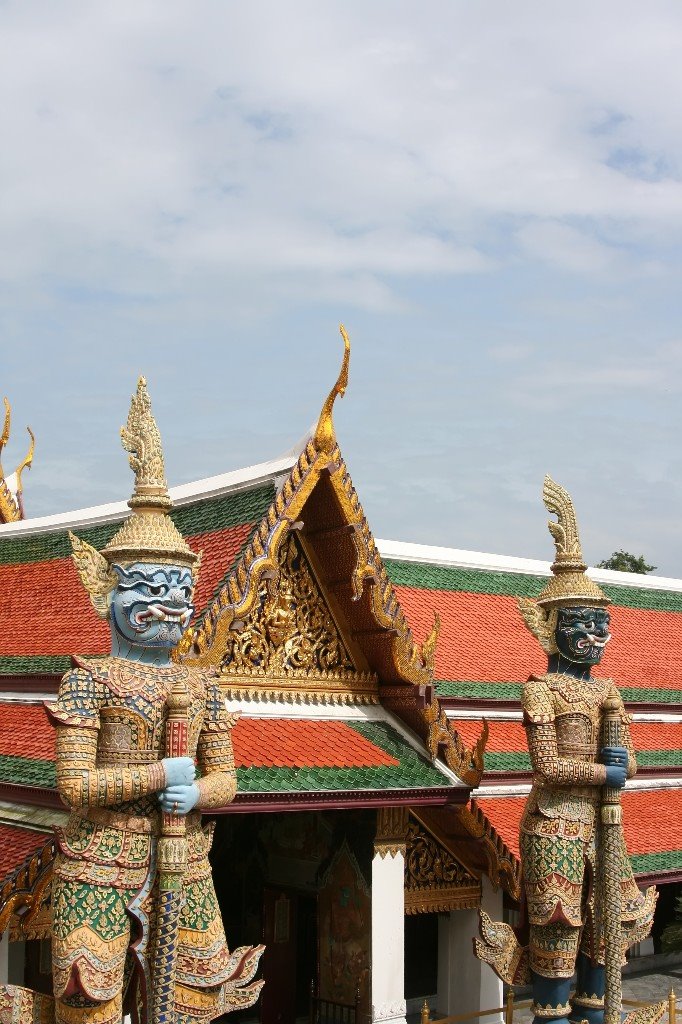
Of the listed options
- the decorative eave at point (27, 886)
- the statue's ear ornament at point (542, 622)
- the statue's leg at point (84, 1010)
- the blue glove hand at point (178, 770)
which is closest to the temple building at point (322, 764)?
the decorative eave at point (27, 886)

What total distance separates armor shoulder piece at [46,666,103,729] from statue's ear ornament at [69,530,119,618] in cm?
53

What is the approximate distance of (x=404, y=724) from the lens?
1047cm

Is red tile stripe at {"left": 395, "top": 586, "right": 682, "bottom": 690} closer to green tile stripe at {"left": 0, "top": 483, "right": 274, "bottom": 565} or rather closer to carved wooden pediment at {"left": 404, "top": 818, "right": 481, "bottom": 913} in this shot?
carved wooden pediment at {"left": 404, "top": 818, "right": 481, "bottom": 913}

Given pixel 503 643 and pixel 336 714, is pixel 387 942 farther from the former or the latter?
pixel 503 643

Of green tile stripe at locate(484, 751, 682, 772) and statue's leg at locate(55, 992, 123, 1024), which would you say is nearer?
statue's leg at locate(55, 992, 123, 1024)

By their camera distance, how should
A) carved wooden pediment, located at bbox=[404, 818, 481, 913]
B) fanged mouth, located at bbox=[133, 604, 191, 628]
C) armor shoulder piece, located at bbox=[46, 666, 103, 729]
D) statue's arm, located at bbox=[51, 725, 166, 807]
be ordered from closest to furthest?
statue's arm, located at bbox=[51, 725, 166, 807]
armor shoulder piece, located at bbox=[46, 666, 103, 729]
fanged mouth, located at bbox=[133, 604, 191, 628]
carved wooden pediment, located at bbox=[404, 818, 481, 913]

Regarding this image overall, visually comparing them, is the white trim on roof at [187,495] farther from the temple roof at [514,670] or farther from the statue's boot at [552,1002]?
the statue's boot at [552,1002]

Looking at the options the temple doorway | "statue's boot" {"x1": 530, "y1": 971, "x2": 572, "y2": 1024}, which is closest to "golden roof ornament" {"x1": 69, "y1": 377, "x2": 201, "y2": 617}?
"statue's boot" {"x1": 530, "y1": 971, "x2": 572, "y2": 1024}

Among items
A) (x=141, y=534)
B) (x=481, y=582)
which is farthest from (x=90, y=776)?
(x=481, y=582)

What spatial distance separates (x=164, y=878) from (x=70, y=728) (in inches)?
37.0

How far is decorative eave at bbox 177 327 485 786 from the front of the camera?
9094 mm

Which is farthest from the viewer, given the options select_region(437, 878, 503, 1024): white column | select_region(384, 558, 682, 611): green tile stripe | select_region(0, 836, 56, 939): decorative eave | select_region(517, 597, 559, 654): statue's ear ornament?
select_region(384, 558, 682, 611): green tile stripe

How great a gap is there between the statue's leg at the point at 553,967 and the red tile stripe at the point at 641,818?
161 cm

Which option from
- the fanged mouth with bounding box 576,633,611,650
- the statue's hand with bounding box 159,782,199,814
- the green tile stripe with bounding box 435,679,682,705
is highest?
the green tile stripe with bounding box 435,679,682,705
